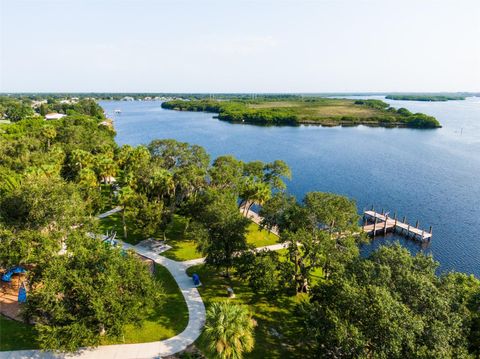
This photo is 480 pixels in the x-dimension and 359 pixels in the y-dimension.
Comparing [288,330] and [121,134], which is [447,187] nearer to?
[288,330]

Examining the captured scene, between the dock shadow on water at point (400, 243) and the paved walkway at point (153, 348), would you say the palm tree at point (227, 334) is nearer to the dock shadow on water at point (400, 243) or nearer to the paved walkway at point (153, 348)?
the paved walkway at point (153, 348)

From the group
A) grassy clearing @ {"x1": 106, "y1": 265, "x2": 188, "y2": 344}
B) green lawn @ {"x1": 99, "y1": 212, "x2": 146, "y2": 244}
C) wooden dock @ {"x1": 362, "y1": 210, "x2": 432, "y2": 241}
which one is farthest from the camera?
wooden dock @ {"x1": 362, "y1": 210, "x2": 432, "y2": 241}

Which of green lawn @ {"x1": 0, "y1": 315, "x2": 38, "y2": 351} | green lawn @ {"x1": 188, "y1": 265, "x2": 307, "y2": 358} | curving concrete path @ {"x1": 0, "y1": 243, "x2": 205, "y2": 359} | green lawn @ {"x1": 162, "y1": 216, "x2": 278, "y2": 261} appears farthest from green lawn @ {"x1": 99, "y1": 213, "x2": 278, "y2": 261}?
green lawn @ {"x1": 0, "y1": 315, "x2": 38, "y2": 351}

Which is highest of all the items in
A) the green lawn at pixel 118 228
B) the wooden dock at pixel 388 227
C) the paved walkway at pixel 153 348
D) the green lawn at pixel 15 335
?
the green lawn at pixel 118 228

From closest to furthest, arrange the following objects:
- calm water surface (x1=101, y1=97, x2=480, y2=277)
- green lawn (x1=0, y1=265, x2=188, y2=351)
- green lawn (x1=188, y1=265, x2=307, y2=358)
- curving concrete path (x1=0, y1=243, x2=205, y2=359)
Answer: curving concrete path (x1=0, y1=243, x2=205, y2=359) → green lawn (x1=0, y1=265, x2=188, y2=351) → green lawn (x1=188, y1=265, x2=307, y2=358) → calm water surface (x1=101, y1=97, x2=480, y2=277)

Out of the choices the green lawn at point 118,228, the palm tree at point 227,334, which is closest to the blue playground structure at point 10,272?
the green lawn at point 118,228

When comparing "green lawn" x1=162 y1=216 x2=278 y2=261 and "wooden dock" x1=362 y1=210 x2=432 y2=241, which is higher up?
"green lawn" x1=162 y1=216 x2=278 y2=261

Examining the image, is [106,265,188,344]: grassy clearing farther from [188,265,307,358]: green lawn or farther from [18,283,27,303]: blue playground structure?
[18,283,27,303]: blue playground structure
